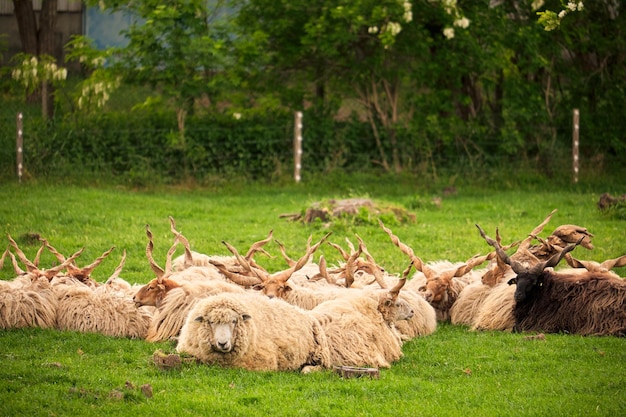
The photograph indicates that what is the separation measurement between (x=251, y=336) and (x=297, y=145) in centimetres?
1471

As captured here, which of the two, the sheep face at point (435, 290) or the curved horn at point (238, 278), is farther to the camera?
the sheep face at point (435, 290)

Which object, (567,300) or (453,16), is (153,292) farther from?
(453,16)

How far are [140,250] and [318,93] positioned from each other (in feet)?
36.6

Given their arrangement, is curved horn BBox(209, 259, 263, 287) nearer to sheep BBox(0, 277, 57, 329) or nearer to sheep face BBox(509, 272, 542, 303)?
sheep BBox(0, 277, 57, 329)

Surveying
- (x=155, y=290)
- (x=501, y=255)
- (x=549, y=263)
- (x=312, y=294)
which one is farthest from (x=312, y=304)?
(x=549, y=263)

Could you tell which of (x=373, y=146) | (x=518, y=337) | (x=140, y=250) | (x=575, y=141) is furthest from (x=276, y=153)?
(x=518, y=337)

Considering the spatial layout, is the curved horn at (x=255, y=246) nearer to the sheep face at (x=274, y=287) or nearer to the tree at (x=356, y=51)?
the sheep face at (x=274, y=287)

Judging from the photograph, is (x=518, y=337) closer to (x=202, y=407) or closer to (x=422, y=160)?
(x=202, y=407)

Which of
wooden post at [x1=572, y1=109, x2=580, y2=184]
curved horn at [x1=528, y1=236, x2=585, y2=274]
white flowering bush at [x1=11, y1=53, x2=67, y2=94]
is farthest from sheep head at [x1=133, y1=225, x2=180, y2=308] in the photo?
wooden post at [x1=572, y1=109, x2=580, y2=184]

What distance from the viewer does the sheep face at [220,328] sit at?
8.72 m

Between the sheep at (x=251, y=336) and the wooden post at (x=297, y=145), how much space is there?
1378cm

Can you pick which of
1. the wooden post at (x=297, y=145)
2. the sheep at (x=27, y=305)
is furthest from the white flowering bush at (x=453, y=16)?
the sheep at (x=27, y=305)

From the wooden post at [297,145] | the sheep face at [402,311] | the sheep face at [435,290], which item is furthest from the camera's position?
the wooden post at [297,145]

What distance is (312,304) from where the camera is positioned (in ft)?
36.5
